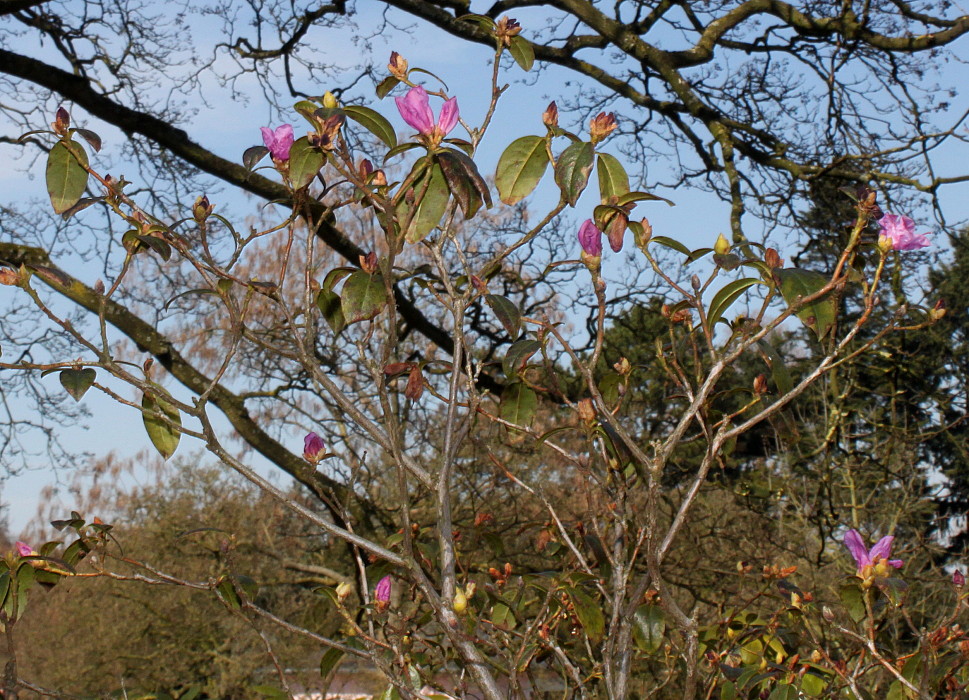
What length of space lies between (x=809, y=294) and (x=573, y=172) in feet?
1.24

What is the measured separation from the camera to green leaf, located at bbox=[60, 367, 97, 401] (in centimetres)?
127

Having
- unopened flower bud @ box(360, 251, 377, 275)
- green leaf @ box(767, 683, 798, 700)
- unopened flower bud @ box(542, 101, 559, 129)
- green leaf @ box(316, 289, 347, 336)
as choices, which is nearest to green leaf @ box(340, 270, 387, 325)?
unopened flower bud @ box(360, 251, 377, 275)

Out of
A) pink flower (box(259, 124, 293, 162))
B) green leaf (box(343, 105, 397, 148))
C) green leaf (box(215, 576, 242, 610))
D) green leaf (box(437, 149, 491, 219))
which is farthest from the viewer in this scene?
green leaf (box(215, 576, 242, 610))

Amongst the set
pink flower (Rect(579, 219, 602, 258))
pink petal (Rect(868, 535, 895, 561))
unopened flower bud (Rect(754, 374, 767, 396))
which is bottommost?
pink petal (Rect(868, 535, 895, 561))

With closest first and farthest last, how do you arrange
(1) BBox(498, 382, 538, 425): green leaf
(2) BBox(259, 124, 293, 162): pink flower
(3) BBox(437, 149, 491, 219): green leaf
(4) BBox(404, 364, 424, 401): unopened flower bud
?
(3) BBox(437, 149, 491, 219): green leaf → (2) BBox(259, 124, 293, 162): pink flower → (4) BBox(404, 364, 424, 401): unopened flower bud → (1) BBox(498, 382, 538, 425): green leaf

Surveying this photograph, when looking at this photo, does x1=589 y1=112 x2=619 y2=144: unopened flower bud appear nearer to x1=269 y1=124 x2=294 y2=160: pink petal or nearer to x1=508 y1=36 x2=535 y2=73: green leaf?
x1=508 y1=36 x2=535 y2=73: green leaf

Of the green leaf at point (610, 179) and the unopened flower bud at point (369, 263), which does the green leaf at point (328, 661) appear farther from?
the green leaf at point (610, 179)

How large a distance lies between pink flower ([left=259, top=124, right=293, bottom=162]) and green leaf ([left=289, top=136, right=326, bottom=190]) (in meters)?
0.07

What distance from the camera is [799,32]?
402 centimetres

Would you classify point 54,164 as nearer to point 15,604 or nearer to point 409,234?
point 409,234

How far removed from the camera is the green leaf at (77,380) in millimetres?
1274

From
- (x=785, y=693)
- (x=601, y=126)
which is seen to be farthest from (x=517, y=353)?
(x=785, y=693)

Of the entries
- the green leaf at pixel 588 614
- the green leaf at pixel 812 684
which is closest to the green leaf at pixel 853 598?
the green leaf at pixel 812 684

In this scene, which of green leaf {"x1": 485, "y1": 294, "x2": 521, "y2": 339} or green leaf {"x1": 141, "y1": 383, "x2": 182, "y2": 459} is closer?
green leaf {"x1": 485, "y1": 294, "x2": 521, "y2": 339}
